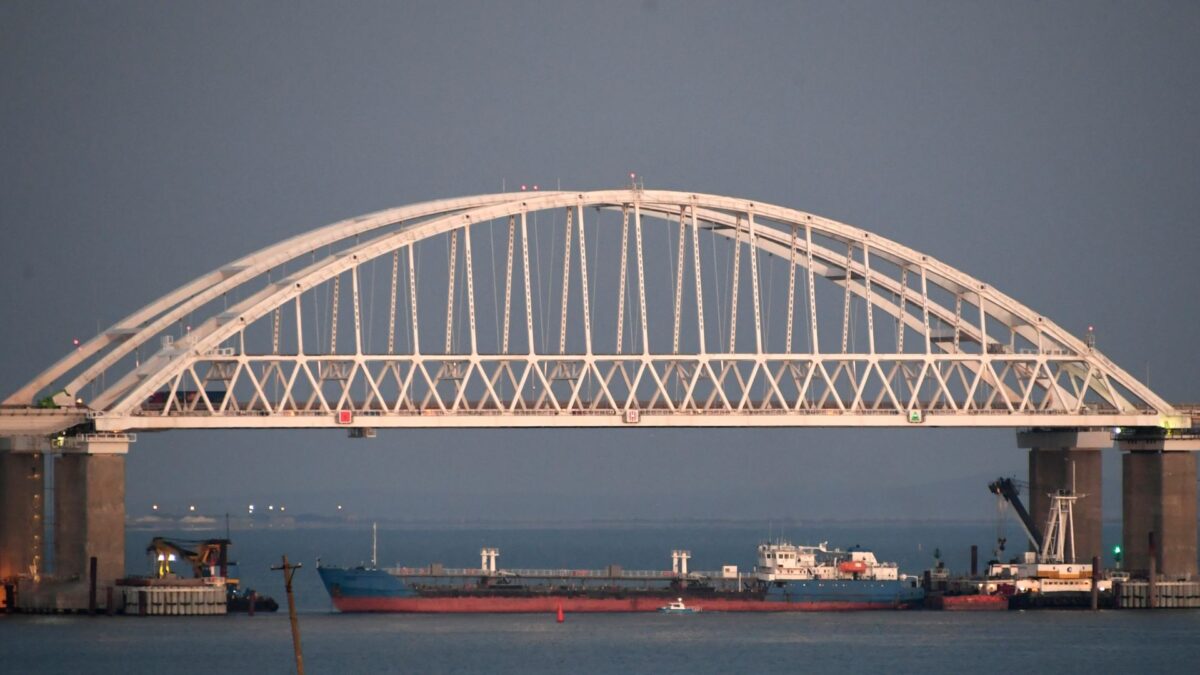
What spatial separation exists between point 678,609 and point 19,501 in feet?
116

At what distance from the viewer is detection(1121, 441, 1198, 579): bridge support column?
403 ft

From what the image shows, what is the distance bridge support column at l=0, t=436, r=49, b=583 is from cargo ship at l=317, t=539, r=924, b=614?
16295 millimetres

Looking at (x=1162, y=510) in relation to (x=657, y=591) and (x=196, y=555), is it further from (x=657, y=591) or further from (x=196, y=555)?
(x=196, y=555)

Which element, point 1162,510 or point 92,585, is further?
point 1162,510

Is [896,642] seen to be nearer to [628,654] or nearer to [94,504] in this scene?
[628,654]

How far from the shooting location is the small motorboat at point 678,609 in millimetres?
123125

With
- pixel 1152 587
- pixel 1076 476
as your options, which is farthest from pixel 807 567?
pixel 1152 587

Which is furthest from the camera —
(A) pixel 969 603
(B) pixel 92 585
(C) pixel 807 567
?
(C) pixel 807 567

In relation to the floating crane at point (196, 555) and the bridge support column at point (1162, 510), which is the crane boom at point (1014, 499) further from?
the floating crane at point (196, 555)

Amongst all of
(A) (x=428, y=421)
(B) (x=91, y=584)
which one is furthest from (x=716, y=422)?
(B) (x=91, y=584)

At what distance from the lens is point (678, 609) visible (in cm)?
12338

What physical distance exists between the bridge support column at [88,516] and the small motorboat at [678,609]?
2985cm

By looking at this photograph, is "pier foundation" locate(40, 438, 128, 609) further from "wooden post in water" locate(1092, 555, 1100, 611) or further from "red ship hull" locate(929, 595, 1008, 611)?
"wooden post in water" locate(1092, 555, 1100, 611)

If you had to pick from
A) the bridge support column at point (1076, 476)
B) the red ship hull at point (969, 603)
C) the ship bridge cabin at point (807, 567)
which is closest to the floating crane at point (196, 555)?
the ship bridge cabin at point (807, 567)
